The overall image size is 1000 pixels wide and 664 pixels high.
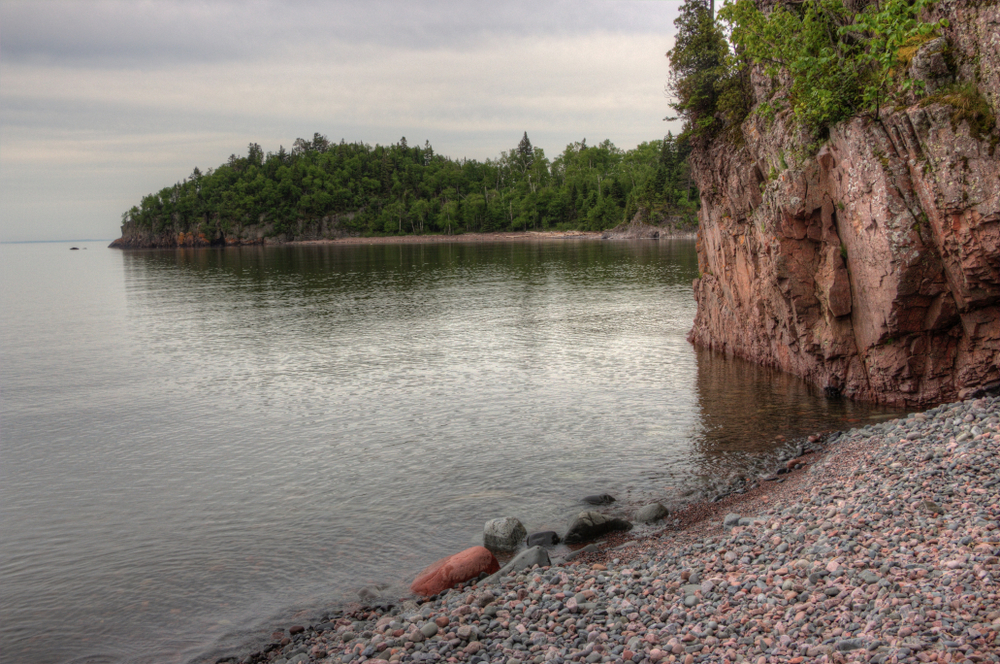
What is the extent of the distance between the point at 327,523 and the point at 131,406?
50.2 feet

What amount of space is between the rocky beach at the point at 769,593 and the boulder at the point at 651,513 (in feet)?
1.99

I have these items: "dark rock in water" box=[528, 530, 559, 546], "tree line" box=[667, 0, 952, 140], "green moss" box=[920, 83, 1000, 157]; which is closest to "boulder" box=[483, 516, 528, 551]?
"dark rock in water" box=[528, 530, 559, 546]

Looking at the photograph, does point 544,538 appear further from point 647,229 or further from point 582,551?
point 647,229

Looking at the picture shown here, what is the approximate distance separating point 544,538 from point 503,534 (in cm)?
93

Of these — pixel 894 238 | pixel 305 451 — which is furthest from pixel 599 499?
pixel 894 238

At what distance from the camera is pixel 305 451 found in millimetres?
21875

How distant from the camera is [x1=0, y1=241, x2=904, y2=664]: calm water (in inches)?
546

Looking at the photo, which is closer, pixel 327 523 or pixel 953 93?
pixel 327 523

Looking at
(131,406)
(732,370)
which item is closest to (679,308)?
(732,370)

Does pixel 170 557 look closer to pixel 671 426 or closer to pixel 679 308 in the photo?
pixel 671 426

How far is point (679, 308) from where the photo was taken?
49.7 metres

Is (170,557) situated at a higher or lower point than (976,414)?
lower

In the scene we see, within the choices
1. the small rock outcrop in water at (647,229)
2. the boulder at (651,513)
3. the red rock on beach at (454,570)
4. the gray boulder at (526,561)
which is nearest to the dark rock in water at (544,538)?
the gray boulder at (526,561)

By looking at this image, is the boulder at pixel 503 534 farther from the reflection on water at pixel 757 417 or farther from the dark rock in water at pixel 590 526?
the reflection on water at pixel 757 417
